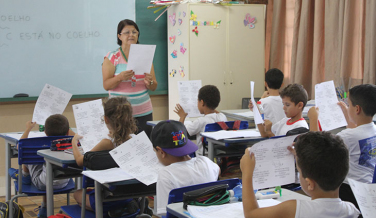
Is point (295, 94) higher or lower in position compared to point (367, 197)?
higher

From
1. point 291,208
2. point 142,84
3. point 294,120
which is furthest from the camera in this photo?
point 142,84

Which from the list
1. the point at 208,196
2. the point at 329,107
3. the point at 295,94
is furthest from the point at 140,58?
the point at 208,196

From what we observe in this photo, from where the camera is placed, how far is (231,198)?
185 centimetres

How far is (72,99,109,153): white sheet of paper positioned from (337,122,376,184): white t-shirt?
1.36m

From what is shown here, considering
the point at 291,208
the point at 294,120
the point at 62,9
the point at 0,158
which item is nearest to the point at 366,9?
the point at 294,120

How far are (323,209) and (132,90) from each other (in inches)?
95.2

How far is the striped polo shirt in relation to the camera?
367 centimetres

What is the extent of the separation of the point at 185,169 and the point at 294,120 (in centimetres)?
148

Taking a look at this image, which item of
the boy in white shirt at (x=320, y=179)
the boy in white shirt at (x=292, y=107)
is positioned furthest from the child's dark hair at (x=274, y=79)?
the boy in white shirt at (x=320, y=179)

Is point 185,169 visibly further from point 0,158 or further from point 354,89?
point 0,158

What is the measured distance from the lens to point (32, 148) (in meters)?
3.19

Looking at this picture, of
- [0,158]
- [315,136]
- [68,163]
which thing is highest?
[315,136]

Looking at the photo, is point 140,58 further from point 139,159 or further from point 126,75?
point 139,159

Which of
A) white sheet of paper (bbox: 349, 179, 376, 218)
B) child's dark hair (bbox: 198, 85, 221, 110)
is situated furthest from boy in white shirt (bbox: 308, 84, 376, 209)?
child's dark hair (bbox: 198, 85, 221, 110)
